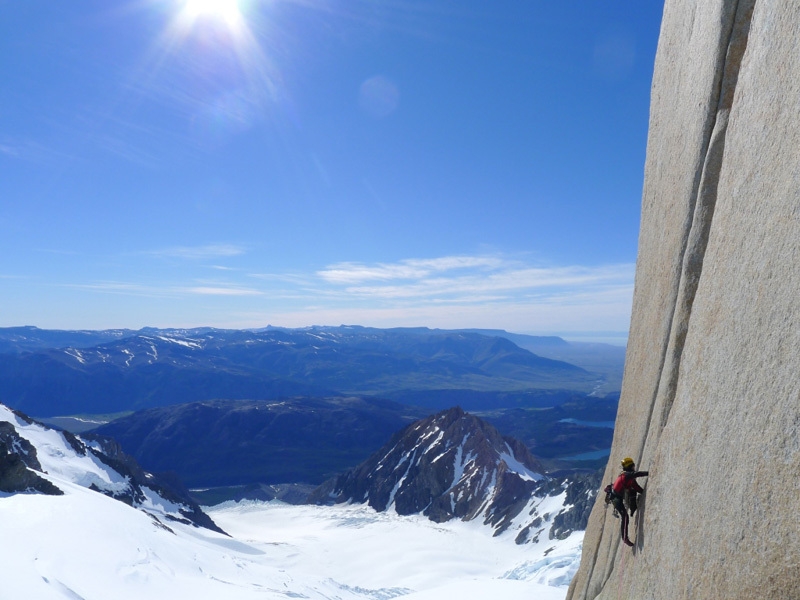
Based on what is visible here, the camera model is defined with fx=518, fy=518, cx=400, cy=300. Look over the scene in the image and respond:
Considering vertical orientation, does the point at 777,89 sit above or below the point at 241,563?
above

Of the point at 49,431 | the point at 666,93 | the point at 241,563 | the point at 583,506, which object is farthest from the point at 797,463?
the point at 49,431

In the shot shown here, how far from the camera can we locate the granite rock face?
552 cm

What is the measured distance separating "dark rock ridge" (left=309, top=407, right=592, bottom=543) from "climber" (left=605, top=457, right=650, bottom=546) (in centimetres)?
8864

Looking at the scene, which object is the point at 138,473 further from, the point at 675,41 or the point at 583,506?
the point at 675,41

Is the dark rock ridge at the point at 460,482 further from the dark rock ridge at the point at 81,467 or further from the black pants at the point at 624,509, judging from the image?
the black pants at the point at 624,509

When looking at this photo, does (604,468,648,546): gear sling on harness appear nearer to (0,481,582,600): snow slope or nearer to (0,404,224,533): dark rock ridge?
(0,481,582,600): snow slope

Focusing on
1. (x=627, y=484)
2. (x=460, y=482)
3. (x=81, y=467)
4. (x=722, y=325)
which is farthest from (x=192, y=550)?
(x=460, y=482)

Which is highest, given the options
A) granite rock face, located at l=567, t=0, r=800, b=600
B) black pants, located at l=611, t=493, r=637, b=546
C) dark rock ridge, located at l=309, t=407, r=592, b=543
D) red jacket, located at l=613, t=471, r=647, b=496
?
granite rock face, located at l=567, t=0, r=800, b=600

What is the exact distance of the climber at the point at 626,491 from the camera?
9445 millimetres

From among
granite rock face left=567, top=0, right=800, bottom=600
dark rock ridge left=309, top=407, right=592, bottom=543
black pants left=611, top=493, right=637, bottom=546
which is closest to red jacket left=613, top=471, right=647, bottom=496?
black pants left=611, top=493, right=637, bottom=546

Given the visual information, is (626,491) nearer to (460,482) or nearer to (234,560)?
(234,560)

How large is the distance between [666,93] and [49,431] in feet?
377

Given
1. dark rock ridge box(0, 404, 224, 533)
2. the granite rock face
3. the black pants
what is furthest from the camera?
dark rock ridge box(0, 404, 224, 533)

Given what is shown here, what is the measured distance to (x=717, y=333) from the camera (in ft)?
23.5
